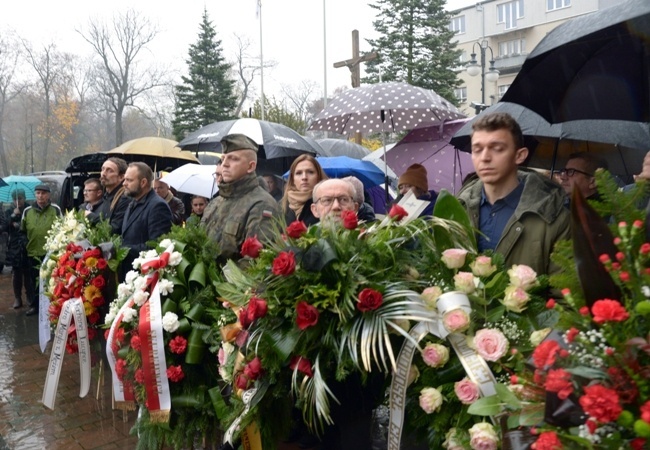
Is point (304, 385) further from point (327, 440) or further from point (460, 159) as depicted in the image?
point (460, 159)

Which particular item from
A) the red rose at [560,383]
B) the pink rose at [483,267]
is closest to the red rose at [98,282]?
the pink rose at [483,267]

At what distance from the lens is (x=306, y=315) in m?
2.21

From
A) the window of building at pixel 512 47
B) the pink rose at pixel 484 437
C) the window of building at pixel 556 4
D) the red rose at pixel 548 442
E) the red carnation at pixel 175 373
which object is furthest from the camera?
the window of building at pixel 512 47

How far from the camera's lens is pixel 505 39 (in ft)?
169

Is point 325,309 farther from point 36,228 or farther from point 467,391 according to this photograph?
point 36,228

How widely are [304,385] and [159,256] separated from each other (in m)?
1.77

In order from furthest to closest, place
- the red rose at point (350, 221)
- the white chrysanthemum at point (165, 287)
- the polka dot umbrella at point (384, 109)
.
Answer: the polka dot umbrella at point (384, 109) < the white chrysanthemum at point (165, 287) < the red rose at point (350, 221)

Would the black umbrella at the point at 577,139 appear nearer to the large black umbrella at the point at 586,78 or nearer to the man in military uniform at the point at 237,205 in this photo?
the large black umbrella at the point at 586,78

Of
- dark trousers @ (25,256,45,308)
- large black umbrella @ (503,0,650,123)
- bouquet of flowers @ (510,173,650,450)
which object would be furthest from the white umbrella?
bouquet of flowers @ (510,173,650,450)

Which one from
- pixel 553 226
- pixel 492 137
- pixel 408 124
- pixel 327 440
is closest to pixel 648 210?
pixel 553 226

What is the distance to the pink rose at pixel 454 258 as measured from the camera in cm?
226

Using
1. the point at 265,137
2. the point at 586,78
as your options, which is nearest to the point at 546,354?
the point at 586,78

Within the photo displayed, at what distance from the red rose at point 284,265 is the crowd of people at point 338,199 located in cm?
39

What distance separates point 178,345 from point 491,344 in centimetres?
203
